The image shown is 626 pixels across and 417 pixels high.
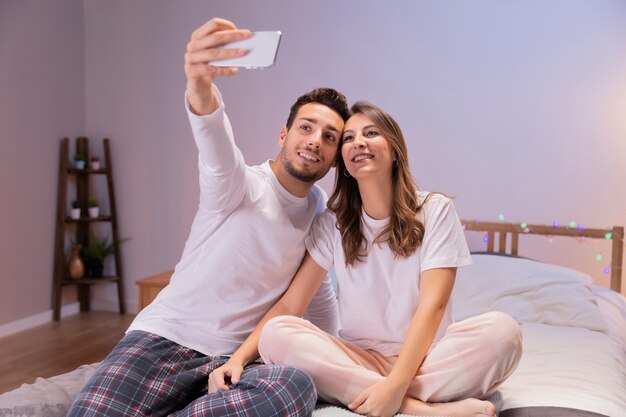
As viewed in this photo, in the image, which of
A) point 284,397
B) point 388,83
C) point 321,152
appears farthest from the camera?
point 388,83

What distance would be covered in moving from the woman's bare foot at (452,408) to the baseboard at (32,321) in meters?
2.95

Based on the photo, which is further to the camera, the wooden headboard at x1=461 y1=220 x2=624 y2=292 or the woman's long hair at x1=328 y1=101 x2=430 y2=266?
the wooden headboard at x1=461 y1=220 x2=624 y2=292

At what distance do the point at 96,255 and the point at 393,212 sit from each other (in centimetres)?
296

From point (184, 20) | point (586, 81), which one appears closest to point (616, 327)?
point (586, 81)

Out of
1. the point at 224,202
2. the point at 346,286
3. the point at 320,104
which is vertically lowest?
the point at 346,286

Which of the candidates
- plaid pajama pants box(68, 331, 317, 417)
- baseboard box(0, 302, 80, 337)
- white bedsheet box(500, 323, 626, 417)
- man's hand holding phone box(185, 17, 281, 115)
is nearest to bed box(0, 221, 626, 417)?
white bedsheet box(500, 323, 626, 417)

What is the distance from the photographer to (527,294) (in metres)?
2.51

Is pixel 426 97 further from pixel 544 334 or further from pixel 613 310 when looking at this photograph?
pixel 544 334

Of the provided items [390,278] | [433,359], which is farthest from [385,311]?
[433,359]

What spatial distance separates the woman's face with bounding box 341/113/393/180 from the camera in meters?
1.62

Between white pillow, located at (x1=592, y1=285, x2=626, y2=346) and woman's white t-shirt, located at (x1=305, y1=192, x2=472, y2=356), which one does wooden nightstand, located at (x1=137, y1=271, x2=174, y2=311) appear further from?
white pillow, located at (x1=592, y1=285, x2=626, y2=346)

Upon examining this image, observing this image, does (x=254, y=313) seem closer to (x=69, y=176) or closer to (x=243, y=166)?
(x=243, y=166)

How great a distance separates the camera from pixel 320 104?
177 cm

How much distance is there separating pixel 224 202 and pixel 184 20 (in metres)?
2.66
